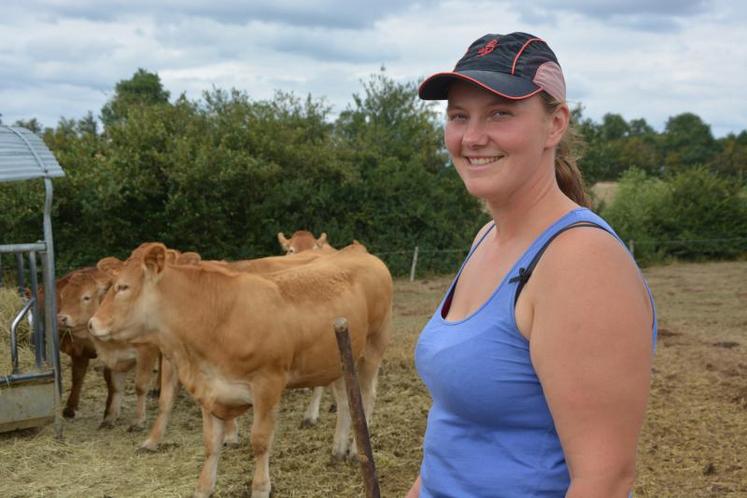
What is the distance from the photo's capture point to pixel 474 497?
1.58 metres

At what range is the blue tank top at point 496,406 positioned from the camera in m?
1.48

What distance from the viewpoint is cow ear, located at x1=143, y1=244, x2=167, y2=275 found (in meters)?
5.49

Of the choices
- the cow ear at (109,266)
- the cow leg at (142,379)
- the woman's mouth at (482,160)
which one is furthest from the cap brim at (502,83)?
the cow leg at (142,379)

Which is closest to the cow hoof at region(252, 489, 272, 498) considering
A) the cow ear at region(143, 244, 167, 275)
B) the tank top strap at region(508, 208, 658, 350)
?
the cow ear at region(143, 244, 167, 275)

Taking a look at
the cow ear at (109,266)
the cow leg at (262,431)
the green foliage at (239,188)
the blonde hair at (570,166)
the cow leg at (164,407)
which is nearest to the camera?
the blonde hair at (570,166)

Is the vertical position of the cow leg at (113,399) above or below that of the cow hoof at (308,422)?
above

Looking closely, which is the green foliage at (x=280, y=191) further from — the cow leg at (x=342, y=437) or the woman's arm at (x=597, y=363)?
the woman's arm at (x=597, y=363)

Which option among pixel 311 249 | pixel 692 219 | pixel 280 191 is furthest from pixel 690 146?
A: pixel 311 249

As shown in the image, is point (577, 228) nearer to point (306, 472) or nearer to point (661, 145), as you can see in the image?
point (306, 472)

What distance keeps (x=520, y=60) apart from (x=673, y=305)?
14.1m

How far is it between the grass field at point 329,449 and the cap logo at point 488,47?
4435 millimetres

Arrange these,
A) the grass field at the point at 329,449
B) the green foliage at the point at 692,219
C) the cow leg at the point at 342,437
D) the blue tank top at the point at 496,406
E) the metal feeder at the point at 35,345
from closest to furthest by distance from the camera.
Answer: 1. the blue tank top at the point at 496,406
2. the grass field at the point at 329,449
3. the cow leg at the point at 342,437
4. the metal feeder at the point at 35,345
5. the green foliage at the point at 692,219

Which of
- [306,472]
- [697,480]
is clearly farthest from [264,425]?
[697,480]

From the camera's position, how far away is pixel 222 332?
543cm
